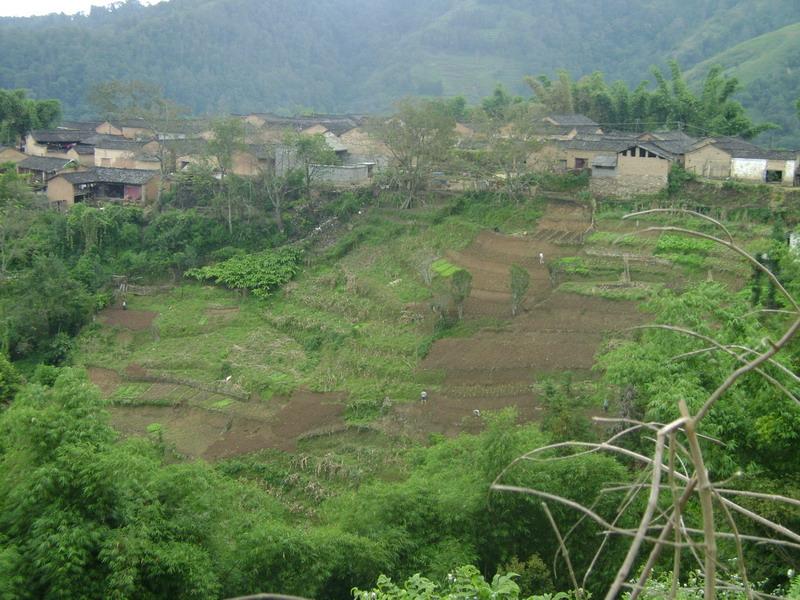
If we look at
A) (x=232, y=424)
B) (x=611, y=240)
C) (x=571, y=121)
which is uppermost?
(x=571, y=121)

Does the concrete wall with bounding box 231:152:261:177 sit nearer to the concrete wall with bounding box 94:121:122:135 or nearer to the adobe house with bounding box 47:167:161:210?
the adobe house with bounding box 47:167:161:210

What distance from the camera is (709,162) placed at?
31.1 meters

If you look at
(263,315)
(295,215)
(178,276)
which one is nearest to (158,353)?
(263,315)

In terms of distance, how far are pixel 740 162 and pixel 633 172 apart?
4238mm

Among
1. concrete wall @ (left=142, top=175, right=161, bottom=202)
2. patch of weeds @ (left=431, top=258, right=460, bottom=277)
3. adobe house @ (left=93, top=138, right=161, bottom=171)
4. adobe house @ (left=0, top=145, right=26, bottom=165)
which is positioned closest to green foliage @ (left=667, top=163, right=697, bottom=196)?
patch of weeds @ (left=431, top=258, right=460, bottom=277)

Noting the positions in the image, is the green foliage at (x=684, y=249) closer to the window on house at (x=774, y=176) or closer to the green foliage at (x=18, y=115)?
the window on house at (x=774, y=176)

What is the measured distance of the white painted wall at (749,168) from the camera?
2988 centimetres

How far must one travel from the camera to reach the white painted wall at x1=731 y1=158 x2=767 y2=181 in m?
29.9

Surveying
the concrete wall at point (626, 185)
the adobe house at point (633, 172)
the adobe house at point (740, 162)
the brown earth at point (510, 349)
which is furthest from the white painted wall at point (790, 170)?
the brown earth at point (510, 349)

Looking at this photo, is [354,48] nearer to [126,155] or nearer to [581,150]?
[126,155]

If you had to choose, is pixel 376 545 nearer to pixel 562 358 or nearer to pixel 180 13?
pixel 562 358

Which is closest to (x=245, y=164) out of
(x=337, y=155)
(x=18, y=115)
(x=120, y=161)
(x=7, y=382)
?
(x=337, y=155)

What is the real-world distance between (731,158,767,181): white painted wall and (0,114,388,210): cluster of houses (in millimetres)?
14790

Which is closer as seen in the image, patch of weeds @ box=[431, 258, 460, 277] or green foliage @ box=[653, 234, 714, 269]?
green foliage @ box=[653, 234, 714, 269]
